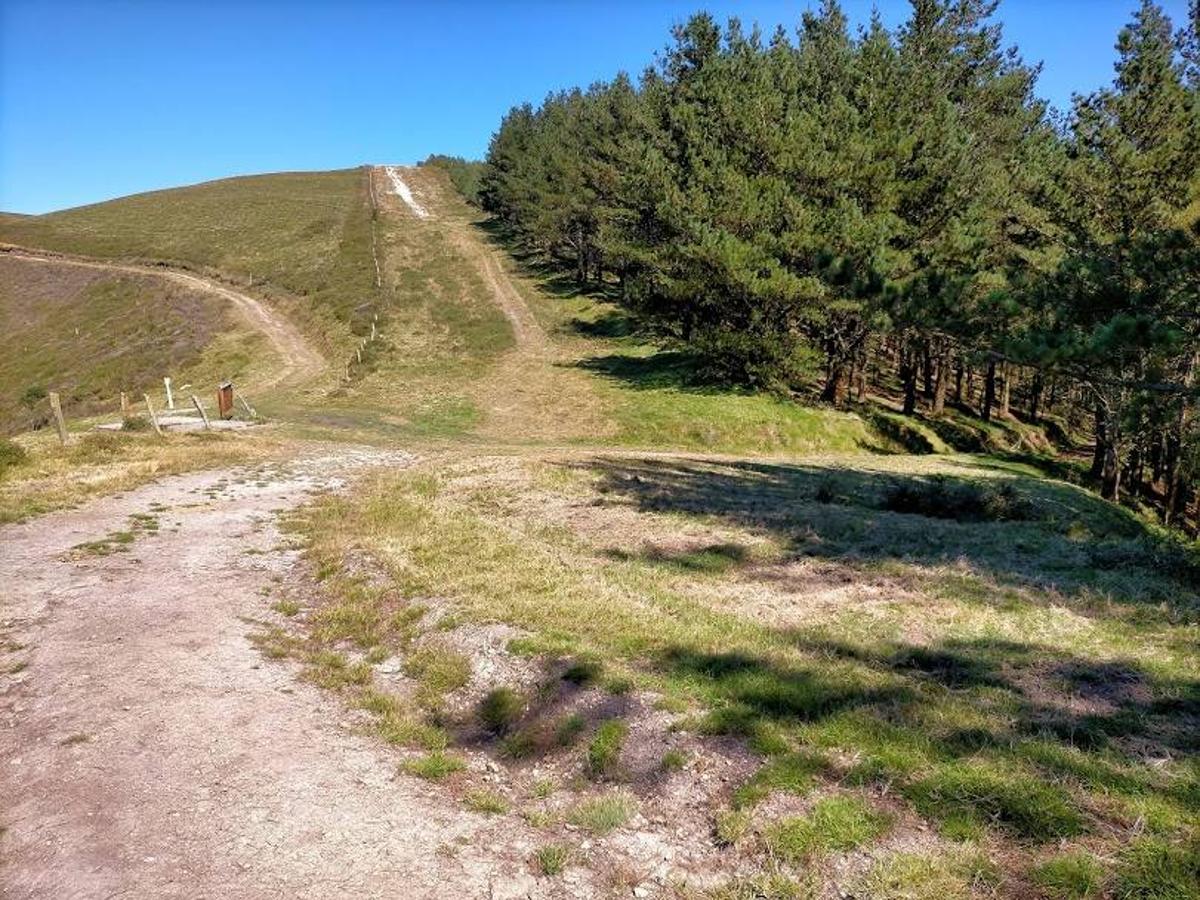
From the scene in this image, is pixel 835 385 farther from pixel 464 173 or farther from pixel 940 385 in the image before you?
pixel 464 173

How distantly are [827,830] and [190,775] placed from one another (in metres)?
5.74

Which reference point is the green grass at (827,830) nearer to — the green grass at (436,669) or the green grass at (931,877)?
the green grass at (931,877)

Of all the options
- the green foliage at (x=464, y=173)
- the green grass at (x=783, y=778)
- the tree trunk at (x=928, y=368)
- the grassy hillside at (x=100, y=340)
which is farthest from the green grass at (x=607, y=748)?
the green foliage at (x=464, y=173)

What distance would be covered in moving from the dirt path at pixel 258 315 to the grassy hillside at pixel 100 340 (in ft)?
4.58

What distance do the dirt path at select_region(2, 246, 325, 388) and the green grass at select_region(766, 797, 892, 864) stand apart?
137 feet

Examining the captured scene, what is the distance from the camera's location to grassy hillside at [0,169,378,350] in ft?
217

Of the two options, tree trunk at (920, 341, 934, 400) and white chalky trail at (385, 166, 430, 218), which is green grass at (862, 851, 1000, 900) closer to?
tree trunk at (920, 341, 934, 400)

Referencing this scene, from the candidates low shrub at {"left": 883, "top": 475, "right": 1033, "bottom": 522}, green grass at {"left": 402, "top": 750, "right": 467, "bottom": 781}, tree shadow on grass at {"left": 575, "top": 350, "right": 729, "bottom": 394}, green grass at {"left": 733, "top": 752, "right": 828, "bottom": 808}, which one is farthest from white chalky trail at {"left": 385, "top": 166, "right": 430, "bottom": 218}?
green grass at {"left": 733, "top": 752, "right": 828, "bottom": 808}

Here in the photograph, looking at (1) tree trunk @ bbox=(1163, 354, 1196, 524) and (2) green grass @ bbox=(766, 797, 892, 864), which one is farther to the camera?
(1) tree trunk @ bbox=(1163, 354, 1196, 524)

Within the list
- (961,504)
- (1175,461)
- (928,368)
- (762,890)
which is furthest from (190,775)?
(928,368)

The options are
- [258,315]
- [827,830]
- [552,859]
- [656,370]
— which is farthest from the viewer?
[258,315]

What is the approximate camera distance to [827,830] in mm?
5926

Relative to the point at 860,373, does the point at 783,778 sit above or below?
below

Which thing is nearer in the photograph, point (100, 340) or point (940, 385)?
point (940, 385)
